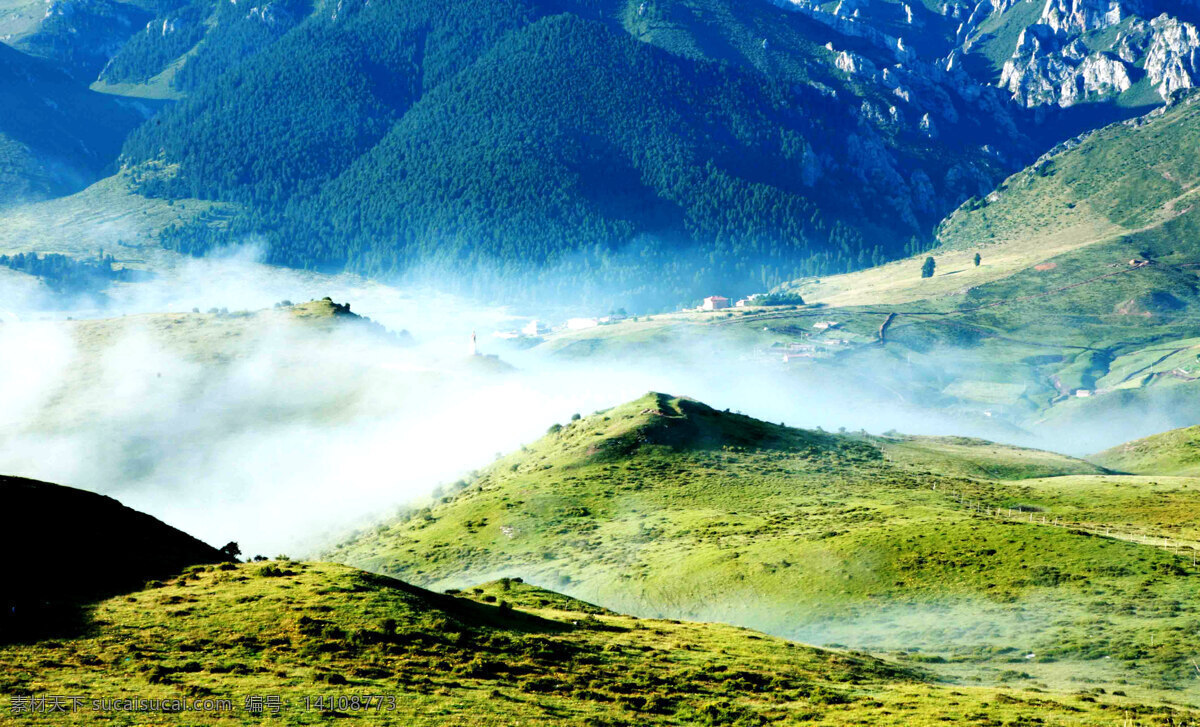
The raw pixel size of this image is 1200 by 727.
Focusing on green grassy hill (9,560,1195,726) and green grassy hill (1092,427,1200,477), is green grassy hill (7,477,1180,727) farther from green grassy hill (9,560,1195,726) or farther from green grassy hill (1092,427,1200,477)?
green grassy hill (1092,427,1200,477)

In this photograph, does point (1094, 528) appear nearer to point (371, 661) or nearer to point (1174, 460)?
point (371, 661)

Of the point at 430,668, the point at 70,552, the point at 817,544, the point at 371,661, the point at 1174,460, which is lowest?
the point at 430,668

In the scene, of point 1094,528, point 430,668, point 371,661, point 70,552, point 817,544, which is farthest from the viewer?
point 1094,528

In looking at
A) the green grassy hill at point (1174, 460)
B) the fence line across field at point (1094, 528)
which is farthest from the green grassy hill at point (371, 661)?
the green grassy hill at point (1174, 460)

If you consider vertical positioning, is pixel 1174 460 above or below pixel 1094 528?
above

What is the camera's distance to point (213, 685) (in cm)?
4431

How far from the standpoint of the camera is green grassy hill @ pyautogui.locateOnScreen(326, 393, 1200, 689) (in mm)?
80688

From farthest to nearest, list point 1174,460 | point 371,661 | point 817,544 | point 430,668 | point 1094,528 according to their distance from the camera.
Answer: point 1174,460
point 1094,528
point 817,544
point 430,668
point 371,661

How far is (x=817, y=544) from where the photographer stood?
102 meters

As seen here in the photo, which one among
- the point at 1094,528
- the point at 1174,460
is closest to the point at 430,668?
the point at 1094,528

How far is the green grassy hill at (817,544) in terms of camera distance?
80688 mm

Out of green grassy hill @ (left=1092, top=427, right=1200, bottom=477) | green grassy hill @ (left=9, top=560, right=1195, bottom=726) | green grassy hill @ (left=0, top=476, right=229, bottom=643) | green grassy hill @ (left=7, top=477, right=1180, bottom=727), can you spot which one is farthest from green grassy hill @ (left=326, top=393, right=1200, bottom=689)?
green grassy hill @ (left=0, top=476, right=229, bottom=643)

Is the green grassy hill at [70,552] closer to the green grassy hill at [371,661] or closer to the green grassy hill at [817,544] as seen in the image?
the green grassy hill at [371,661]

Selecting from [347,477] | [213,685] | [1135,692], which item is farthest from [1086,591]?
[347,477]
